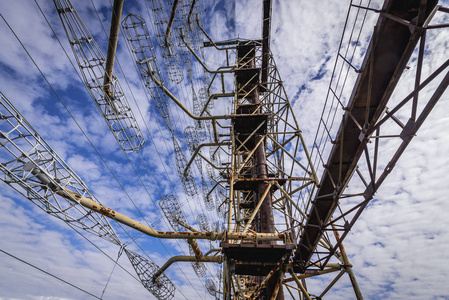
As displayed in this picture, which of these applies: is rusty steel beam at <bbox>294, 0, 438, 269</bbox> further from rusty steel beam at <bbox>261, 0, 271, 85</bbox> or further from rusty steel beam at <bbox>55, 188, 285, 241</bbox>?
rusty steel beam at <bbox>261, 0, 271, 85</bbox>

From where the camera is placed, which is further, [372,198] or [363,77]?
[372,198]

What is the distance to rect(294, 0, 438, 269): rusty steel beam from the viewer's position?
4.28 metres

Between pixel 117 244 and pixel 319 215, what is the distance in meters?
7.66

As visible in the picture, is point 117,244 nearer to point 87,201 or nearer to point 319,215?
point 87,201

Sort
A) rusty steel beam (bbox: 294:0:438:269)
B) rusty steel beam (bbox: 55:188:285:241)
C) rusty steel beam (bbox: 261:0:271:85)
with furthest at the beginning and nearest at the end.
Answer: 1. rusty steel beam (bbox: 261:0:271:85)
2. rusty steel beam (bbox: 55:188:285:241)
3. rusty steel beam (bbox: 294:0:438:269)

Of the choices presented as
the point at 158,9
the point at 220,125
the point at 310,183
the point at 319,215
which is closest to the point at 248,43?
the point at 220,125

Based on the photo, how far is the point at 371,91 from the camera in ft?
17.5

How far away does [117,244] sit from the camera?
24.2 feet

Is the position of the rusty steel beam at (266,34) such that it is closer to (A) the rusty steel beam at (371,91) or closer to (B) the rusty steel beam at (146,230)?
(A) the rusty steel beam at (371,91)

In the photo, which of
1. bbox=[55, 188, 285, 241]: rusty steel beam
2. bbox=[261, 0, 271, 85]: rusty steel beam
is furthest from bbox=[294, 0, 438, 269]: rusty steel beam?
bbox=[261, 0, 271, 85]: rusty steel beam

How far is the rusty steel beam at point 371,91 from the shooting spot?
428cm

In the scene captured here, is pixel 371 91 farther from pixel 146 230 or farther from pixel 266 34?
pixel 266 34

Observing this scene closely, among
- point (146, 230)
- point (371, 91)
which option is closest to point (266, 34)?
point (371, 91)

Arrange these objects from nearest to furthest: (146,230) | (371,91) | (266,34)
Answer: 1. (371,91)
2. (146,230)
3. (266,34)
